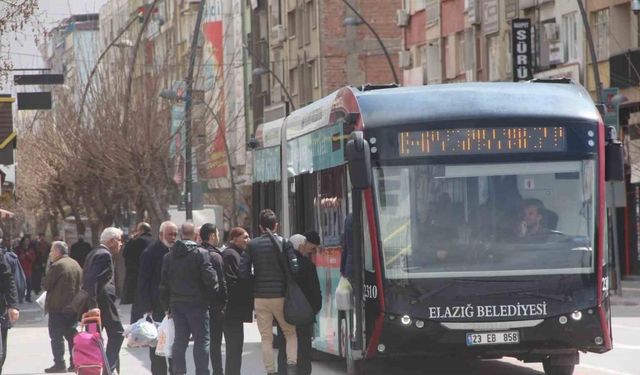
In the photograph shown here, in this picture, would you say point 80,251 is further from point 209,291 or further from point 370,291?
point 370,291

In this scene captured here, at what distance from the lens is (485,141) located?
1716 centimetres

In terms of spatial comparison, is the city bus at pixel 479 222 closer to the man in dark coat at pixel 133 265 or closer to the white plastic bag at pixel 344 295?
the white plastic bag at pixel 344 295

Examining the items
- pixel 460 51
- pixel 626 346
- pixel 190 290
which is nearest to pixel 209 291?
pixel 190 290

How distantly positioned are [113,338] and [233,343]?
155 cm

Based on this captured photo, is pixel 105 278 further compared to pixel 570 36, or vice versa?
pixel 570 36

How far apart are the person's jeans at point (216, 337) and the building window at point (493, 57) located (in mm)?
38120

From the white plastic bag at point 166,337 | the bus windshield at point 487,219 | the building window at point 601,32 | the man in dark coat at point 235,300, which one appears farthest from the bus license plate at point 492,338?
the building window at point 601,32

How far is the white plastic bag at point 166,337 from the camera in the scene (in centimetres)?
1834

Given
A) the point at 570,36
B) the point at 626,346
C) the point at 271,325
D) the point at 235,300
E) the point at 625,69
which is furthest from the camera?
the point at 570,36

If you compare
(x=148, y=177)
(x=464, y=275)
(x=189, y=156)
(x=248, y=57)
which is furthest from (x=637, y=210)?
(x=248, y=57)

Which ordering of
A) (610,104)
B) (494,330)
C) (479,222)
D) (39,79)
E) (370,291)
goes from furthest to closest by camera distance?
(610,104), (39,79), (370,291), (479,222), (494,330)

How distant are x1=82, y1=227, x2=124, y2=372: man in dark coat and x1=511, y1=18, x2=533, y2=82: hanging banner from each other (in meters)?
34.0

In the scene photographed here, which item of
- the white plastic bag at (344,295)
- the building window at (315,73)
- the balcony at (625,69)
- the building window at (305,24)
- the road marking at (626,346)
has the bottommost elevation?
the road marking at (626,346)

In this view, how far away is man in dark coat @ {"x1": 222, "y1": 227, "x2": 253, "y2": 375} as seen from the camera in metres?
18.5
